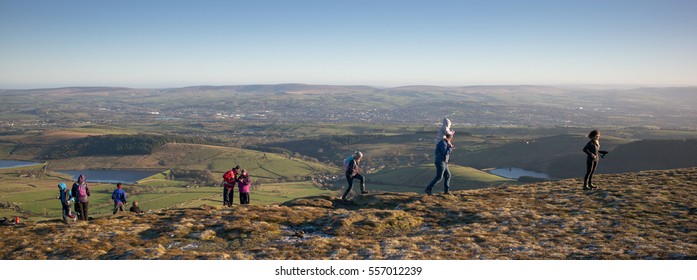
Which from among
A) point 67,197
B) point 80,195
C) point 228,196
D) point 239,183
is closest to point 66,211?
point 67,197

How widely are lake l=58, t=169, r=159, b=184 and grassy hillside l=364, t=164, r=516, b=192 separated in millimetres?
83020

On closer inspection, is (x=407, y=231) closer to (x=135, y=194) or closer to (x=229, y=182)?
(x=229, y=182)

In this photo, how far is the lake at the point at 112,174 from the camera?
14680cm

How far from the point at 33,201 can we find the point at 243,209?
97.6 m

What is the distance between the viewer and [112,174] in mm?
160750

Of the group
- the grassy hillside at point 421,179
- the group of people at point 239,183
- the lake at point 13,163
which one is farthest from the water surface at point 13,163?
the group of people at point 239,183

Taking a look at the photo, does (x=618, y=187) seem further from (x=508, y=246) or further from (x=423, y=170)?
(x=423, y=170)

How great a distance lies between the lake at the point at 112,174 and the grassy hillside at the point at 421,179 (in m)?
83.0

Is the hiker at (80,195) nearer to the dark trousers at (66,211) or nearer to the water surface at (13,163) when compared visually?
the dark trousers at (66,211)

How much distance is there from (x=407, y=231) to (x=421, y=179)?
109 m

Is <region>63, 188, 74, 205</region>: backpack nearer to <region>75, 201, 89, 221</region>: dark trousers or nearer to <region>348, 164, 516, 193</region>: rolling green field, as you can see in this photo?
<region>75, 201, 89, 221</region>: dark trousers

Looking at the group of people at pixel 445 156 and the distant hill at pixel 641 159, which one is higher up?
the group of people at pixel 445 156

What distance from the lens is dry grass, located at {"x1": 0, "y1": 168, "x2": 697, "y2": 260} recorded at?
15.3 meters
